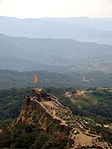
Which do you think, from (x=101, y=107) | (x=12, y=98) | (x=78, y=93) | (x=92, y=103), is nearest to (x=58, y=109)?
(x=101, y=107)

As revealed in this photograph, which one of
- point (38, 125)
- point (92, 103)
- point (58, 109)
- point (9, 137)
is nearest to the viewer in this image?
point (9, 137)

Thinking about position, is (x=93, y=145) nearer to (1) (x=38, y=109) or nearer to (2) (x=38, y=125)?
(2) (x=38, y=125)

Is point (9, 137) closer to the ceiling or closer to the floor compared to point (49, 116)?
closer to the floor

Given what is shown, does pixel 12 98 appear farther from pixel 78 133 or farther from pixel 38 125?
pixel 78 133

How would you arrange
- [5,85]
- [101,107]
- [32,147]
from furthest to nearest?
1. [5,85]
2. [101,107]
3. [32,147]

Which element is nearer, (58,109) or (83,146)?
(83,146)

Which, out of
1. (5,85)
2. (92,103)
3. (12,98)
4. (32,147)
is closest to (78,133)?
(32,147)
